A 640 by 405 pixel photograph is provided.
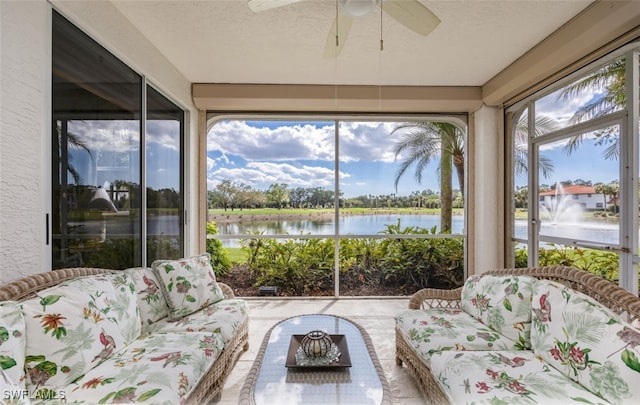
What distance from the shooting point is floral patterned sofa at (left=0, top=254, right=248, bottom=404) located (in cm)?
124

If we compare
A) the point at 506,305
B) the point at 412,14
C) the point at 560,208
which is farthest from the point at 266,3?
the point at 560,208

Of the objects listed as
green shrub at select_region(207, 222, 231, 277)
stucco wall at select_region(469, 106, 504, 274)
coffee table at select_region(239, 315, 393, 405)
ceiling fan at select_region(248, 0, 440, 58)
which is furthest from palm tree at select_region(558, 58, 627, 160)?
green shrub at select_region(207, 222, 231, 277)

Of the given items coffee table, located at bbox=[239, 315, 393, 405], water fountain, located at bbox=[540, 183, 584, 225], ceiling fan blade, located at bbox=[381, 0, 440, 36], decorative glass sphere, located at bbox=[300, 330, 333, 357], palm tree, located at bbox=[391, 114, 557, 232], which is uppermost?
A: ceiling fan blade, located at bbox=[381, 0, 440, 36]

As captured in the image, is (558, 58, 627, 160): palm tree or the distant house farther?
the distant house

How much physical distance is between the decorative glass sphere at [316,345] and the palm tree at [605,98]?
2.64 m

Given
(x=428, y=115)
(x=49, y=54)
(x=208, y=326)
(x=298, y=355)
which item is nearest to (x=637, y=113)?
(x=428, y=115)

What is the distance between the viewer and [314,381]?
57.3 inches

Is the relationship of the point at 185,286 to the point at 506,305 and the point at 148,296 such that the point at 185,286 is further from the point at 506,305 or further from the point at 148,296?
the point at 506,305

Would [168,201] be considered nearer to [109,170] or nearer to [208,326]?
[109,170]

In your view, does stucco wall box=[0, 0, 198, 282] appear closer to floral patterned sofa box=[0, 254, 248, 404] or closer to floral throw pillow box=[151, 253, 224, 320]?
floral patterned sofa box=[0, 254, 248, 404]

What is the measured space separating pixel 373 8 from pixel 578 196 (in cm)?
252

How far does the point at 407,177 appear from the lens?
13.5 feet

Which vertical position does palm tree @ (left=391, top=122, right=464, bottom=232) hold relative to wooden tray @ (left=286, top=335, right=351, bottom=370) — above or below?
above

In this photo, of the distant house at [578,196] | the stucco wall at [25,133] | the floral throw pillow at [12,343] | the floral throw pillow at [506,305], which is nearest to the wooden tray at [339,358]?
the floral throw pillow at [506,305]
